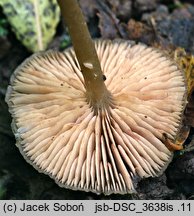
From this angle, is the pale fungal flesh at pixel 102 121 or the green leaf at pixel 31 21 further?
the green leaf at pixel 31 21

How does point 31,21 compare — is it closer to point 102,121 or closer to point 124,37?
point 124,37

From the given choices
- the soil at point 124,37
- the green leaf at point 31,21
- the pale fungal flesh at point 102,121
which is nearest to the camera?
the pale fungal flesh at point 102,121

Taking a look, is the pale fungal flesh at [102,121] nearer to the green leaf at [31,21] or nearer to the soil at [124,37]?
the soil at [124,37]

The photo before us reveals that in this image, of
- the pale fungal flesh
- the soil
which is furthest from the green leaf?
the pale fungal flesh

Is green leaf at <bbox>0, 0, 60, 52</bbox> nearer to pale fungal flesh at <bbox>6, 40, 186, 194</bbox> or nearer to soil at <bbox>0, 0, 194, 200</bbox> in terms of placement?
soil at <bbox>0, 0, 194, 200</bbox>

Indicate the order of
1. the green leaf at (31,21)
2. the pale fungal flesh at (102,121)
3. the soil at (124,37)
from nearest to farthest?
the pale fungal flesh at (102,121) < the soil at (124,37) < the green leaf at (31,21)

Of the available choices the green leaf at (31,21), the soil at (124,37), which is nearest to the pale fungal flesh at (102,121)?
the soil at (124,37)

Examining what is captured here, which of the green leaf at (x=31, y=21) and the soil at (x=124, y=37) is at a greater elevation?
the green leaf at (x=31, y=21)
